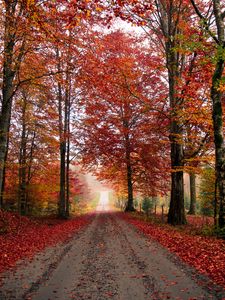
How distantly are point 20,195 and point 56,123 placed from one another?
6877mm

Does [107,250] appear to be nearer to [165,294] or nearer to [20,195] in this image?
[165,294]

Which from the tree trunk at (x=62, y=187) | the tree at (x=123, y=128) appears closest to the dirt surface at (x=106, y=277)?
the tree trunk at (x=62, y=187)

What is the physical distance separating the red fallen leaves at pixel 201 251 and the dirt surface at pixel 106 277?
0.38 meters

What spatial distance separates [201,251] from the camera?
8773mm

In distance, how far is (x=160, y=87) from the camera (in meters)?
24.1

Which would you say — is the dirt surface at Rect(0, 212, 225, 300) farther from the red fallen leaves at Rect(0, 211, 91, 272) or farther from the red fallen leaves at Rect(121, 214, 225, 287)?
the red fallen leaves at Rect(0, 211, 91, 272)

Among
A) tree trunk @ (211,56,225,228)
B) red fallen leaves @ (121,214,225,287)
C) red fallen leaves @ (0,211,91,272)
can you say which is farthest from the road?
tree trunk @ (211,56,225,228)

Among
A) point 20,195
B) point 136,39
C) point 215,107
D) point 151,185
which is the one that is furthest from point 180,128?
point 20,195

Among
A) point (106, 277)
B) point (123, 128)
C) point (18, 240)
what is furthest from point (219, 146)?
point (123, 128)

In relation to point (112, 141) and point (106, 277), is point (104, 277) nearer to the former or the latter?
point (106, 277)

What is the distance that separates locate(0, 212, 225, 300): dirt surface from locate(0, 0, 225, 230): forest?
4864mm

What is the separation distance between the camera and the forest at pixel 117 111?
45.6 ft

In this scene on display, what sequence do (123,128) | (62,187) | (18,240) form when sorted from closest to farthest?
(18,240), (62,187), (123,128)

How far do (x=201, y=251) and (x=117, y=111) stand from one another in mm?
19547
